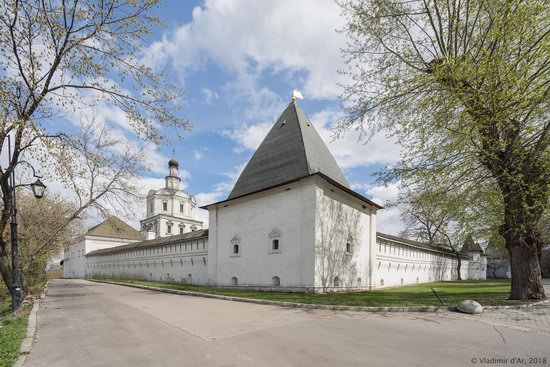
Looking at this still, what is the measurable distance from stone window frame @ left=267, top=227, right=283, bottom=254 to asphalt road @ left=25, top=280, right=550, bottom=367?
938cm

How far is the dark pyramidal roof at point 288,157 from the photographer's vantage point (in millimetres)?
21531

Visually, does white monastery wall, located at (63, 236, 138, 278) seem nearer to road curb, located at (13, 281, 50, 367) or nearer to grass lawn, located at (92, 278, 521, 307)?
grass lawn, located at (92, 278, 521, 307)

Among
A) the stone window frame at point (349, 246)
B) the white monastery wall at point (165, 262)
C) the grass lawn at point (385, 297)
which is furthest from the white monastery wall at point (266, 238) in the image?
the white monastery wall at point (165, 262)

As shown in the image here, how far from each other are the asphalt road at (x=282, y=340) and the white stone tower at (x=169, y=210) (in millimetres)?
50159

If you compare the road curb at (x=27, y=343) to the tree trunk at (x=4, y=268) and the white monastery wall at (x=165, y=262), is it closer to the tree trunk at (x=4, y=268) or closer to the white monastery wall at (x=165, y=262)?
the tree trunk at (x=4, y=268)

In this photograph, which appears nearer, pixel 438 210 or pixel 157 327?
pixel 157 327

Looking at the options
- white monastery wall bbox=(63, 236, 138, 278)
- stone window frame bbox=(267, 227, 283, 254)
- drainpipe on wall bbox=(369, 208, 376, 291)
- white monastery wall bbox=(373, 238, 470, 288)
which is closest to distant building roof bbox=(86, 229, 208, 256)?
white monastery wall bbox=(63, 236, 138, 278)

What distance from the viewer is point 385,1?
44.6 ft

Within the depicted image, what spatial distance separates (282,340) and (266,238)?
46.0ft

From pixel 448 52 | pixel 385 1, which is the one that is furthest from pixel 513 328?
pixel 385 1

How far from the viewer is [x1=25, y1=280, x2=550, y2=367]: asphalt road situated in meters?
5.77

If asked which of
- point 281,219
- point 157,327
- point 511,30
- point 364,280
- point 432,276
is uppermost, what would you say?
point 511,30

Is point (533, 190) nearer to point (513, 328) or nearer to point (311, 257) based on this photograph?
point (513, 328)

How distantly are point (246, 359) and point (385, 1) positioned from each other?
14.3 meters
